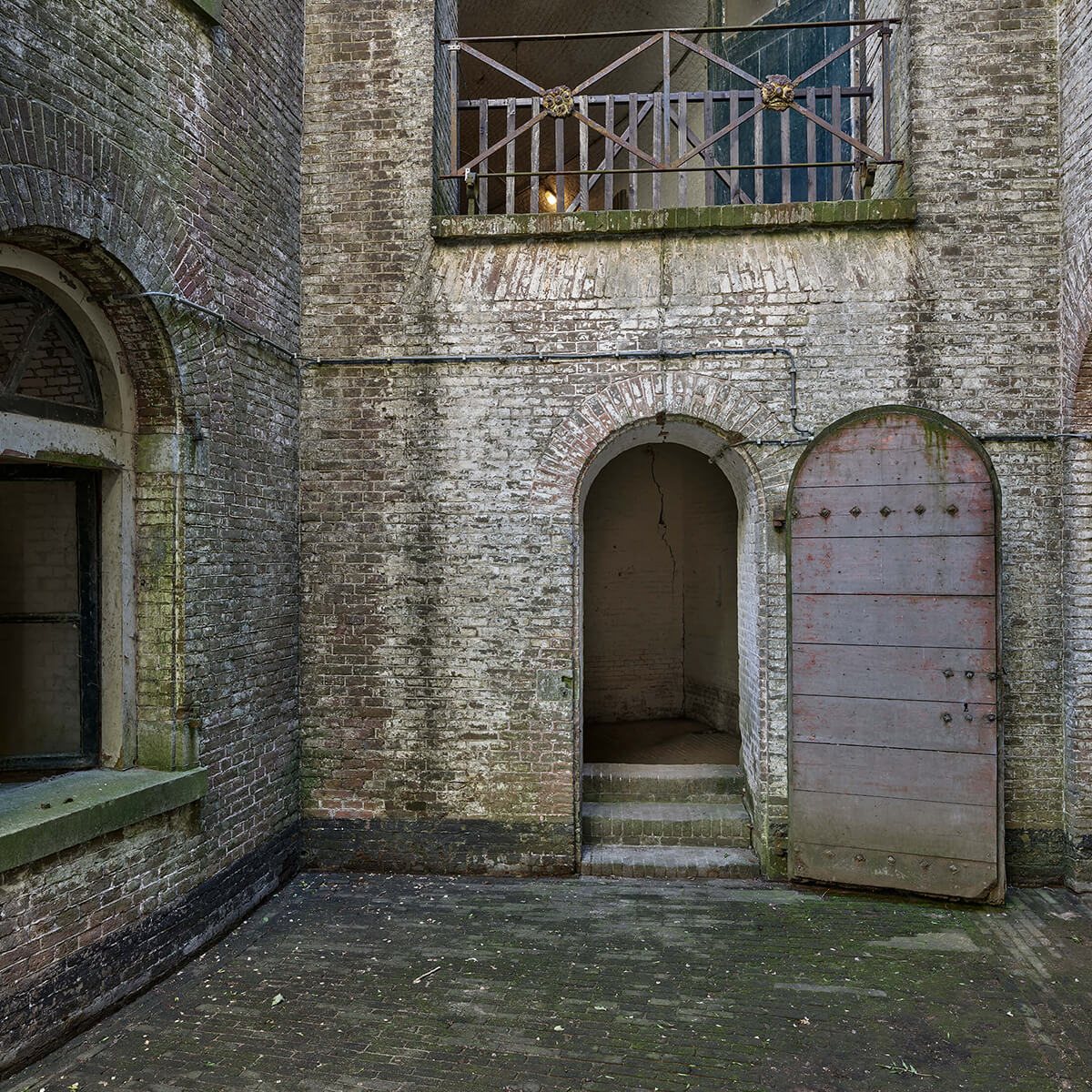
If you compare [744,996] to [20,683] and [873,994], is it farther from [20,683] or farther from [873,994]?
[20,683]

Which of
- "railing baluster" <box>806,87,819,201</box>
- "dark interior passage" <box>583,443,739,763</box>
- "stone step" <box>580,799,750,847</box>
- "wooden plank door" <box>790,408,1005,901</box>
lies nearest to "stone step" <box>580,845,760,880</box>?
"stone step" <box>580,799,750,847</box>

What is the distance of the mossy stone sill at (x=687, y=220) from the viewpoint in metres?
5.25

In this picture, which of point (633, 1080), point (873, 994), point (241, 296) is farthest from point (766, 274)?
point (633, 1080)

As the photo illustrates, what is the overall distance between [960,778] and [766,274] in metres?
3.59

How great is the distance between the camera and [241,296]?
15.8ft

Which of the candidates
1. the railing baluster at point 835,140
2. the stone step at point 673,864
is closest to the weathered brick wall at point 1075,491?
the railing baluster at point 835,140

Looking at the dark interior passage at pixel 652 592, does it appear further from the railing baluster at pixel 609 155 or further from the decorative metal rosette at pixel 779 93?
the decorative metal rosette at pixel 779 93

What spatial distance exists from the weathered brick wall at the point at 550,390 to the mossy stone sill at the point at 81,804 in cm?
143

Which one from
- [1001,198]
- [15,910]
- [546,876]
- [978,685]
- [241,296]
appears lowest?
[546,876]

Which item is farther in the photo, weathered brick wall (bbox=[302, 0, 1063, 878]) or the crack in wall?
the crack in wall

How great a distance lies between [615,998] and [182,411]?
3.92 meters

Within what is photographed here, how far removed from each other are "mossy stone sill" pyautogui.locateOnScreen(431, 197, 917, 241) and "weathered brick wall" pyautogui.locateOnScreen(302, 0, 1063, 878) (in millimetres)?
92

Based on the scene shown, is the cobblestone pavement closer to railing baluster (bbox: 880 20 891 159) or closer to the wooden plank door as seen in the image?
the wooden plank door

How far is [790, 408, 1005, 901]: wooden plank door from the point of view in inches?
189
